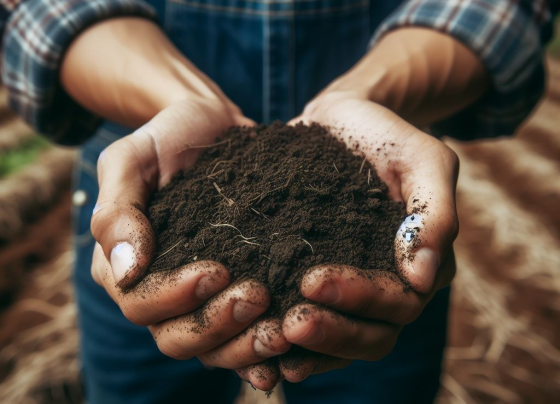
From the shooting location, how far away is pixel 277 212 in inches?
46.9

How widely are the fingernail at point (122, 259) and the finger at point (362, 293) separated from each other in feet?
1.11

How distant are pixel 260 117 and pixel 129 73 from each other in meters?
0.44

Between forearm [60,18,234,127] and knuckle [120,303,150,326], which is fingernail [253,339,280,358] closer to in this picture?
knuckle [120,303,150,326]

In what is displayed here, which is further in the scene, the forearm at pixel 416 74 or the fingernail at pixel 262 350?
the forearm at pixel 416 74

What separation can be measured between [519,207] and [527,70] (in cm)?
275

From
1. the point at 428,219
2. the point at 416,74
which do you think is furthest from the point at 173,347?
the point at 416,74

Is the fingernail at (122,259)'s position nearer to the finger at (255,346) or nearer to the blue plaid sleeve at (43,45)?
the finger at (255,346)

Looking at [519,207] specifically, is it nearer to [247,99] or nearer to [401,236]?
[247,99]

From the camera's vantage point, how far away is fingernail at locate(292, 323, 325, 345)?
930 mm

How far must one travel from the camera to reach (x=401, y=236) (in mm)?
1088

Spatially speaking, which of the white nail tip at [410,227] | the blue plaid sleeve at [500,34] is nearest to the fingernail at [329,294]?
the white nail tip at [410,227]

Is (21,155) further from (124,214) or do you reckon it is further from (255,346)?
(255,346)

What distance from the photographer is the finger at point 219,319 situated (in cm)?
95

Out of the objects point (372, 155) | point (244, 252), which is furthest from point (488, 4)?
point (244, 252)
